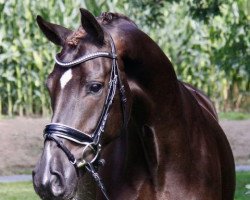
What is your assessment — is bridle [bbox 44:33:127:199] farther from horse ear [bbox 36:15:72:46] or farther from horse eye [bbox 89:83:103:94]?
horse ear [bbox 36:15:72:46]

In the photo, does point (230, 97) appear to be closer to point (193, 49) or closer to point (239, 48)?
point (193, 49)

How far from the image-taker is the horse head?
12.6 feet

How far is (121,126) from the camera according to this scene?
13.6 ft

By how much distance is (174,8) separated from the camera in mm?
16109

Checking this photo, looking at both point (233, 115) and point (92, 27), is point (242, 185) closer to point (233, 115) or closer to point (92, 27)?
point (233, 115)

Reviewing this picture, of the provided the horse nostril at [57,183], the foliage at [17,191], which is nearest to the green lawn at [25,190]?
the foliage at [17,191]

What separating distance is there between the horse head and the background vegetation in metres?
9.82

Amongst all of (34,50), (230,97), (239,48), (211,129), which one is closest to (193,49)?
(230,97)

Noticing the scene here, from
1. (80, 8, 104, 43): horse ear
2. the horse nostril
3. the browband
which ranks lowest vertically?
the horse nostril

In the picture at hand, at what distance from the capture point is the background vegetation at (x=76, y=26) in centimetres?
1515

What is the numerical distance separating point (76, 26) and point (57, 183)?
1123cm

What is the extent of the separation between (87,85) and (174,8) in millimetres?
12298

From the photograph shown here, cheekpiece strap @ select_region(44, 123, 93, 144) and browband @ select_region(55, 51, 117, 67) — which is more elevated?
browband @ select_region(55, 51, 117, 67)

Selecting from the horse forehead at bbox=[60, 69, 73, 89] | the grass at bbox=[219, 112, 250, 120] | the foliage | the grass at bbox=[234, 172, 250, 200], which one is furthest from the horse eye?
the grass at bbox=[219, 112, 250, 120]
